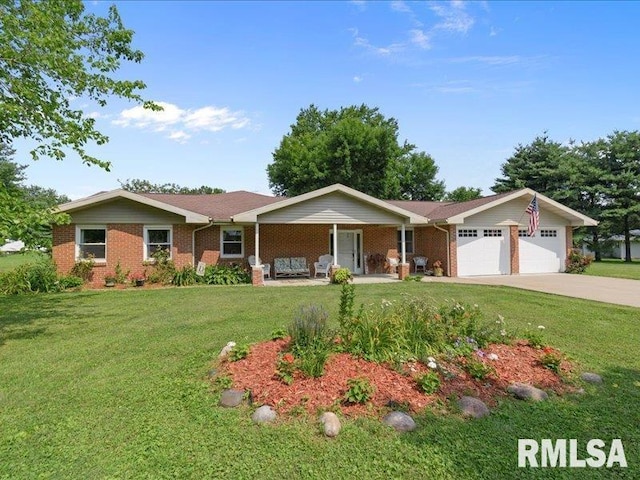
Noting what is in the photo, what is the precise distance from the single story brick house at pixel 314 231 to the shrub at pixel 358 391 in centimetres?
1032

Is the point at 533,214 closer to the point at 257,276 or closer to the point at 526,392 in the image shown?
the point at 257,276

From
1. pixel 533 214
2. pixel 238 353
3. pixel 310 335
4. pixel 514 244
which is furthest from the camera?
pixel 514 244

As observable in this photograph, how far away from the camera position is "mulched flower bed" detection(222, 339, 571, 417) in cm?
370

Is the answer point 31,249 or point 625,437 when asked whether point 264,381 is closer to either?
point 625,437

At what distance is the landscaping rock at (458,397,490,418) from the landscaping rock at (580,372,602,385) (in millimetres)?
1708

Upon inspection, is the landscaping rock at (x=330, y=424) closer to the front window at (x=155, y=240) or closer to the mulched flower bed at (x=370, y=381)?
the mulched flower bed at (x=370, y=381)

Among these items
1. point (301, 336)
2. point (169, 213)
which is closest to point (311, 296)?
point (301, 336)

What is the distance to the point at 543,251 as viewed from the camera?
1789 cm

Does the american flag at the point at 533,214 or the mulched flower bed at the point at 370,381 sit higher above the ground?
the american flag at the point at 533,214

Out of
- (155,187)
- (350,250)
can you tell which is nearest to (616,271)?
(350,250)

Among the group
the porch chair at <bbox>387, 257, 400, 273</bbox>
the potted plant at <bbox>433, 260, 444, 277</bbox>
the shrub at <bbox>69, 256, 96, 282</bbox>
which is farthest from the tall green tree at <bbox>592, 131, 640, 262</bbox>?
the shrub at <bbox>69, 256, 96, 282</bbox>

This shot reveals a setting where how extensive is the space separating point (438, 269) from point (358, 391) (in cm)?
1359

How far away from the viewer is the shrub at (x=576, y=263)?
1753cm

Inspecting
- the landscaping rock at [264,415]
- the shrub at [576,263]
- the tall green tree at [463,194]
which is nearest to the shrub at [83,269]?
the landscaping rock at [264,415]
